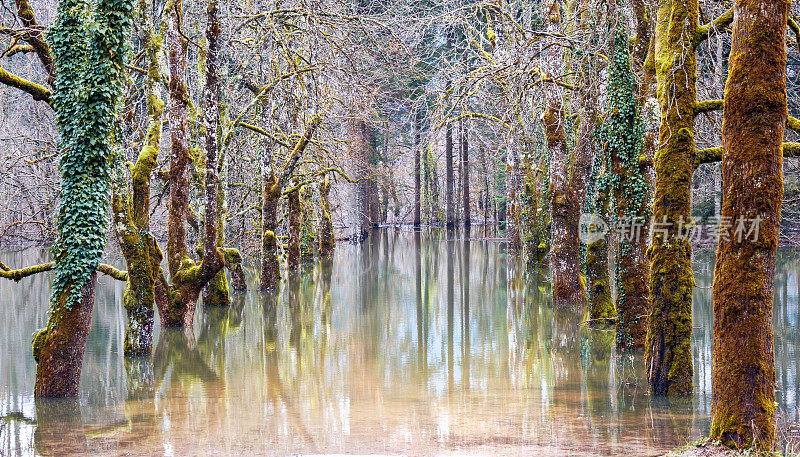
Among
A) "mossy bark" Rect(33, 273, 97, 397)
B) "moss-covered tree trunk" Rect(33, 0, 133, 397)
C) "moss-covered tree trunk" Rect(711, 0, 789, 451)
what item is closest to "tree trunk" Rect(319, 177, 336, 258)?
"moss-covered tree trunk" Rect(33, 0, 133, 397)

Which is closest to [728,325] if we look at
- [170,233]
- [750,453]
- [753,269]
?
[753,269]

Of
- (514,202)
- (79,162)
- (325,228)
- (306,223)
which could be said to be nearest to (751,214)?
(79,162)

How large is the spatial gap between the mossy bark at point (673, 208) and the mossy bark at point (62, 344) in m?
7.84

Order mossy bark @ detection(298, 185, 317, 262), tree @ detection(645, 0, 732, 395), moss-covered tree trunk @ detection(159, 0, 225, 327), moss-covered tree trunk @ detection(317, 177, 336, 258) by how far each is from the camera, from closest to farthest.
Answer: tree @ detection(645, 0, 732, 395) < moss-covered tree trunk @ detection(159, 0, 225, 327) < mossy bark @ detection(298, 185, 317, 262) < moss-covered tree trunk @ detection(317, 177, 336, 258)

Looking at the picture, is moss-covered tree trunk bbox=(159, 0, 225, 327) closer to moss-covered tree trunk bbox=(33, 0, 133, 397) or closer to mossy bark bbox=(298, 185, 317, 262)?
moss-covered tree trunk bbox=(33, 0, 133, 397)

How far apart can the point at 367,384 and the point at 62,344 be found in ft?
14.7

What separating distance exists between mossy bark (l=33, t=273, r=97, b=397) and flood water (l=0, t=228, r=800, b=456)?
0.32 m

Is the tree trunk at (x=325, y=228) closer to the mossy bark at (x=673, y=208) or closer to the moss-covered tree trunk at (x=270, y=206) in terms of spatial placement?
the moss-covered tree trunk at (x=270, y=206)

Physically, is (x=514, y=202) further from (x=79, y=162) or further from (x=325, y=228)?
(x=79, y=162)

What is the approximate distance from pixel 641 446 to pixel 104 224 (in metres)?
7.73

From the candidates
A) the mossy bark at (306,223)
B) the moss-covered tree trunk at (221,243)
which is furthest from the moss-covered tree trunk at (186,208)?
the mossy bark at (306,223)

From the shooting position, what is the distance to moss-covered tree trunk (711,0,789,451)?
5828 millimetres

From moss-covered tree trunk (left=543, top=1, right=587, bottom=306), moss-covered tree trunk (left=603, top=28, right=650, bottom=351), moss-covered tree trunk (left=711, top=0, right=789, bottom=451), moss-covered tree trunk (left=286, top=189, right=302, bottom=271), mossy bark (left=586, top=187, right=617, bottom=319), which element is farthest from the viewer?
moss-covered tree trunk (left=286, top=189, right=302, bottom=271)

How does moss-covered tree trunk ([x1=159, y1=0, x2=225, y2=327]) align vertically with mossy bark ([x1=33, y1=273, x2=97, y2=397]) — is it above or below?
above
